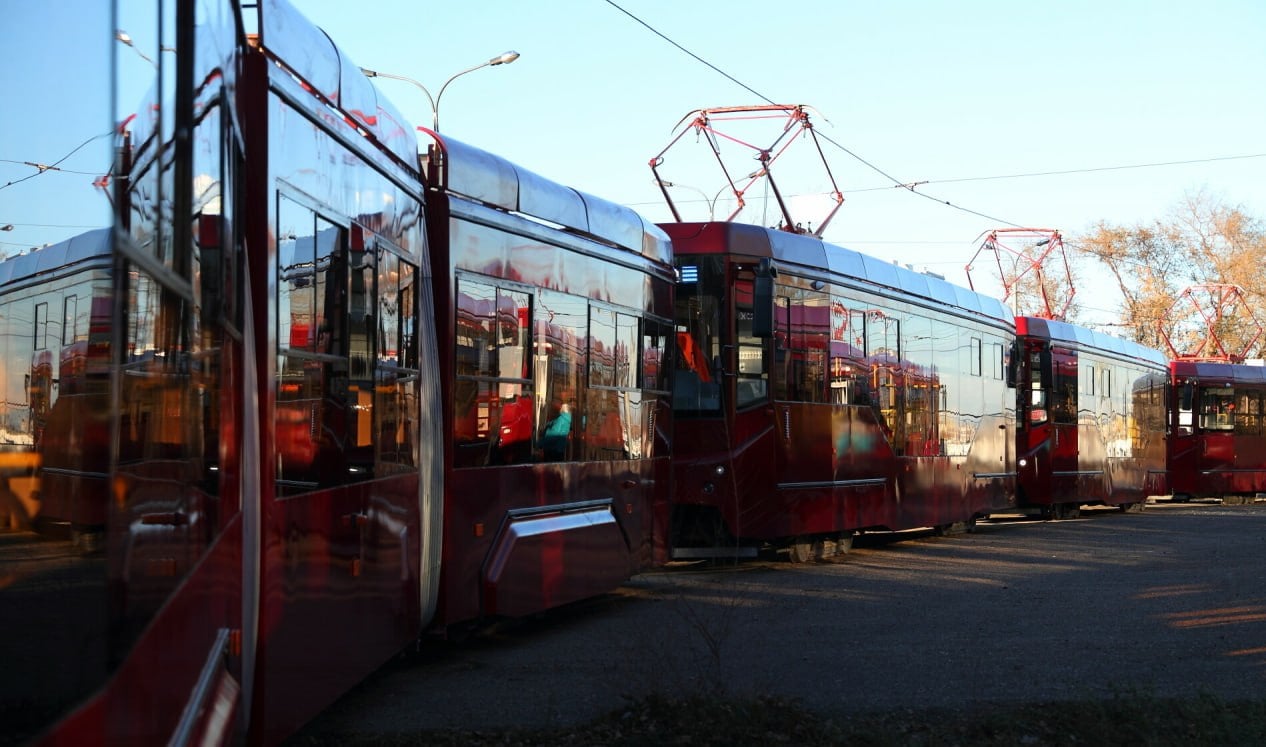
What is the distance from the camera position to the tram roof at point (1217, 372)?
34.6 metres

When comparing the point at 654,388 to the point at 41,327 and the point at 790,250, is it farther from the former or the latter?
the point at 41,327

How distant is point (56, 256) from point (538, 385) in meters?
7.45

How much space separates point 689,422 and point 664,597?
2593mm

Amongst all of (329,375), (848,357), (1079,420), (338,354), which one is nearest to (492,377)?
(338,354)

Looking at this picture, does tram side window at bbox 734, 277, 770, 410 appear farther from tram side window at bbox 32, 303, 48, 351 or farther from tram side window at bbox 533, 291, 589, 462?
tram side window at bbox 32, 303, 48, 351

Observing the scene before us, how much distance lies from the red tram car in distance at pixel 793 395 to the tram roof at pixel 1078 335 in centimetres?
705

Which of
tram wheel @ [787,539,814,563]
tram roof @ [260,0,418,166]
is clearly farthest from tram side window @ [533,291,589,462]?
tram wheel @ [787,539,814,563]

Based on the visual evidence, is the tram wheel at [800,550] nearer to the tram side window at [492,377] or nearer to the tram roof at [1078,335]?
the tram side window at [492,377]

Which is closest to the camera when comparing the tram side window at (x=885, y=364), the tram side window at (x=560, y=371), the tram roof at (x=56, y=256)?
the tram roof at (x=56, y=256)

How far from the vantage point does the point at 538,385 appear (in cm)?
946

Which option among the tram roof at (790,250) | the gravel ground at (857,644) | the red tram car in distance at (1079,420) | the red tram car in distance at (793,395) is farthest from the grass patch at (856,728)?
the red tram car in distance at (1079,420)

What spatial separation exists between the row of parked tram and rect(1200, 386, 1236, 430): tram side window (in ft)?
56.6

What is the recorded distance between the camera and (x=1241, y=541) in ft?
64.6

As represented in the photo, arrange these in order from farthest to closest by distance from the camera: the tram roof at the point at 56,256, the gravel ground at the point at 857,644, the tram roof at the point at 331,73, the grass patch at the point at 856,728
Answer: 1. the gravel ground at the point at 857,644
2. the grass patch at the point at 856,728
3. the tram roof at the point at 331,73
4. the tram roof at the point at 56,256
